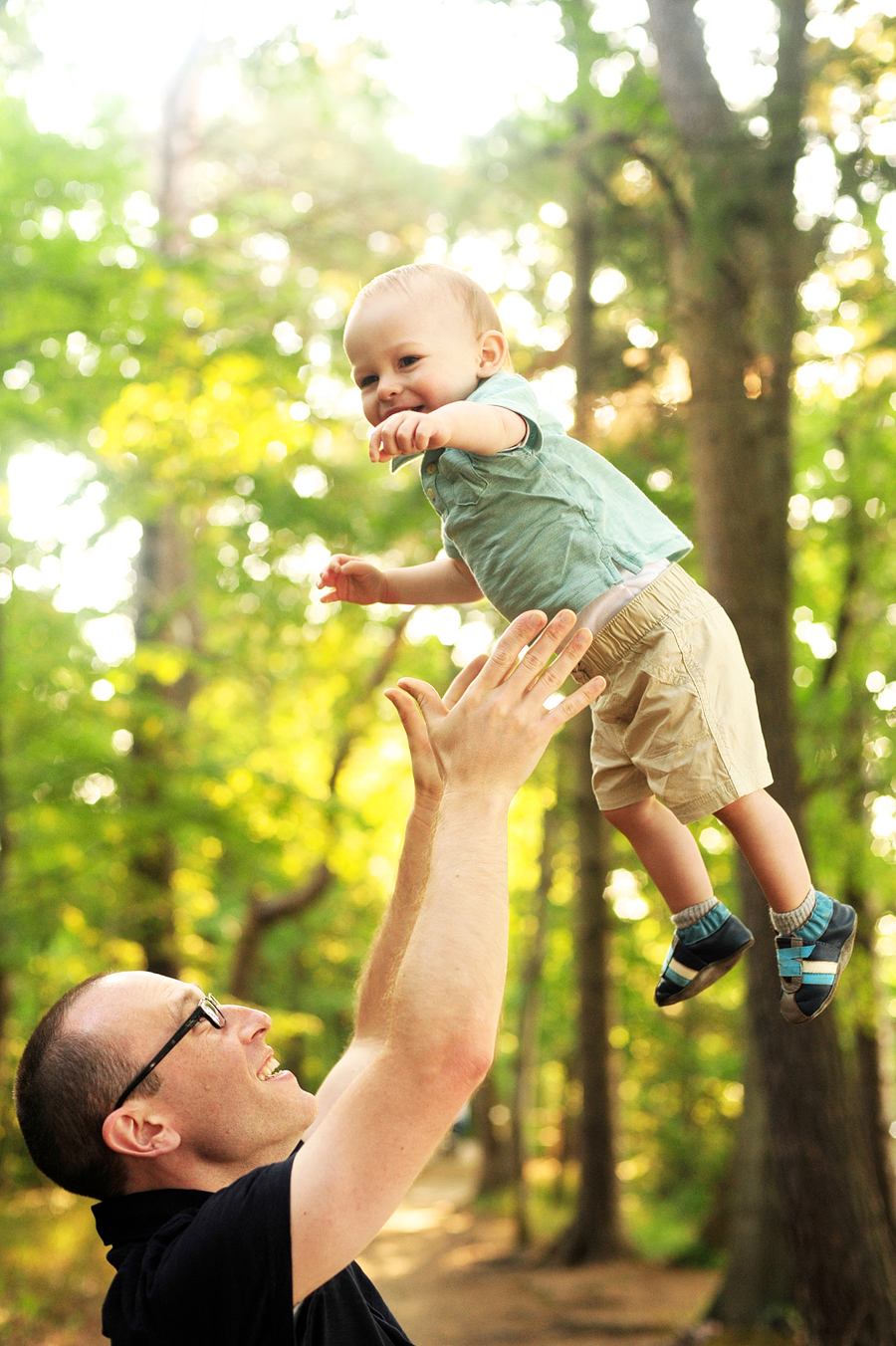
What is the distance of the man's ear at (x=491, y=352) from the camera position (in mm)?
1866

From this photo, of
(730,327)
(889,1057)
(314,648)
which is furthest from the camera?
(314,648)

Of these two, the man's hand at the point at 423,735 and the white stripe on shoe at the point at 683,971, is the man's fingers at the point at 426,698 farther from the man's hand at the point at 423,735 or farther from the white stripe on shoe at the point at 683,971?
the white stripe on shoe at the point at 683,971

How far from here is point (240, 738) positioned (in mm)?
15852

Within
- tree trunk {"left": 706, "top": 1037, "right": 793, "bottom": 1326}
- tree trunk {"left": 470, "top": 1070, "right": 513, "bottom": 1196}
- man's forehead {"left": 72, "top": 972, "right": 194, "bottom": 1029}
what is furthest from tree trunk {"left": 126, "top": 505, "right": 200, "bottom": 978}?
tree trunk {"left": 470, "top": 1070, "right": 513, "bottom": 1196}

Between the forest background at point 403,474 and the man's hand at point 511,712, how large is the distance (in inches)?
121

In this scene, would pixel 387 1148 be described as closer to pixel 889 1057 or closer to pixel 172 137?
pixel 889 1057

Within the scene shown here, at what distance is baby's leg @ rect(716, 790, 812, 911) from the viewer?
71.0 inches

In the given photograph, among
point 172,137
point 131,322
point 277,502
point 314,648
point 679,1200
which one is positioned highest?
point 172,137

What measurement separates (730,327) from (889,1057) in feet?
22.9

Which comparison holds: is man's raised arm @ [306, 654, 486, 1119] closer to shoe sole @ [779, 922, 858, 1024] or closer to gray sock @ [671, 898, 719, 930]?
gray sock @ [671, 898, 719, 930]

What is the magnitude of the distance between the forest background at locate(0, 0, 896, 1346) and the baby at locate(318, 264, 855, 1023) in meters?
2.86

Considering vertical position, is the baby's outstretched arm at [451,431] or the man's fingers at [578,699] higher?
the baby's outstretched arm at [451,431]

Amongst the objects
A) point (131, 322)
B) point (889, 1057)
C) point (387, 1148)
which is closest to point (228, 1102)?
point (387, 1148)

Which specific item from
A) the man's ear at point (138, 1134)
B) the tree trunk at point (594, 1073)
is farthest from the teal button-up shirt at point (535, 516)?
the tree trunk at point (594, 1073)
